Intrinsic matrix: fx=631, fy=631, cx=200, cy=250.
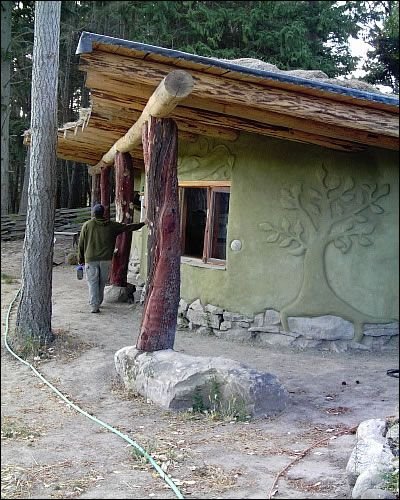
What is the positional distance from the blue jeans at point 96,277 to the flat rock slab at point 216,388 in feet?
13.7

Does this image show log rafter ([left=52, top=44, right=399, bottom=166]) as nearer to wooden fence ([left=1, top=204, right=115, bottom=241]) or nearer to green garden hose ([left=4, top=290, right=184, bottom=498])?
green garden hose ([left=4, top=290, right=184, bottom=498])

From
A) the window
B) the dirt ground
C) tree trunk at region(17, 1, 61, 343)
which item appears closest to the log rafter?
tree trunk at region(17, 1, 61, 343)

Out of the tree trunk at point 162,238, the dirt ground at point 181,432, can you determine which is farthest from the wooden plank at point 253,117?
the dirt ground at point 181,432

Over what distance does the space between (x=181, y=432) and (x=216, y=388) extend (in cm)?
57

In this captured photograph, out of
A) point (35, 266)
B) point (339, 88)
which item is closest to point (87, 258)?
point (35, 266)

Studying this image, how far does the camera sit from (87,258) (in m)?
9.56

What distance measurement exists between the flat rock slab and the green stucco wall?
263cm

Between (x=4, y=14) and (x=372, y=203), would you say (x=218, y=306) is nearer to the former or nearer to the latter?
(x=372, y=203)

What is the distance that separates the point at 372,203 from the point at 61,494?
5.09 metres

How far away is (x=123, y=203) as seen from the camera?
434 inches

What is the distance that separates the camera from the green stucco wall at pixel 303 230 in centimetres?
770

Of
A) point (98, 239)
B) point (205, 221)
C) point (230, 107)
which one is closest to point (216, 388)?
point (230, 107)

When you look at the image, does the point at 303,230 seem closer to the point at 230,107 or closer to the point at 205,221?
the point at 205,221

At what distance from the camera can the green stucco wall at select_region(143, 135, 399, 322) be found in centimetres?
770
